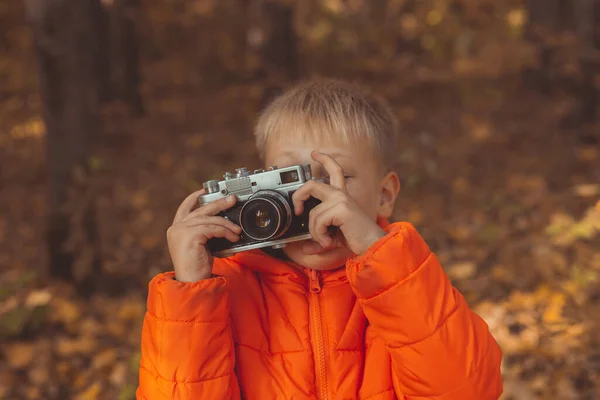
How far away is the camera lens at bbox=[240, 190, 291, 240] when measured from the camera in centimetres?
183

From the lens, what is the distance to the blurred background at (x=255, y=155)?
12.3 ft

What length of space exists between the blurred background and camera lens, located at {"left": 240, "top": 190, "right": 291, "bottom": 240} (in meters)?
1.79

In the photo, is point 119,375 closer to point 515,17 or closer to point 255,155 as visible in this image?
point 255,155

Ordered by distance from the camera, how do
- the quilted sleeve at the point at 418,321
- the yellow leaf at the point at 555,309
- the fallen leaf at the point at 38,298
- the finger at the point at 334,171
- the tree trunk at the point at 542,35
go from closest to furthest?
the quilted sleeve at the point at 418,321 < the finger at the point at 334,171 < the yellow leaf at the point at 555,309 < the fallen leaf at the point at 38,298 < the tree trunk at the point at 542,35

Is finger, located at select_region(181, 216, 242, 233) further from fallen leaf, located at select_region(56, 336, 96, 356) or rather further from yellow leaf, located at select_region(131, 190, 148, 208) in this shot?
yellow leaf, located at select_region(131, 190, 148, 208)

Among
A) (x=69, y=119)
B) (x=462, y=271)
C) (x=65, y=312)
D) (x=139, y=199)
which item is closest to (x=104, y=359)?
(x=65, y=312)

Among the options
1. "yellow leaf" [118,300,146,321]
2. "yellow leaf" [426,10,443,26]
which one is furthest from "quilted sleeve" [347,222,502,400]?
"yellow leaf" [426,10,443,26]

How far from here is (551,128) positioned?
7.02m

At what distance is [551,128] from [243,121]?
3.97m

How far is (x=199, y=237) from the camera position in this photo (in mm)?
1874

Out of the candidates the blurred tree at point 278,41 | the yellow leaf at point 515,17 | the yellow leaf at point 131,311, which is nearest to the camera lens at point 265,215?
the yellow leaf at point 131,311

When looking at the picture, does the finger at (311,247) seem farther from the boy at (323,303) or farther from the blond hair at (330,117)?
the blond hair at (330,117)

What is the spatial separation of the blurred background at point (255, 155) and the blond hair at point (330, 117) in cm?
165

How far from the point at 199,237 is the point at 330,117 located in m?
0.52
